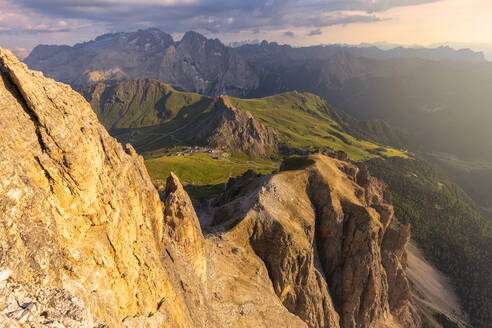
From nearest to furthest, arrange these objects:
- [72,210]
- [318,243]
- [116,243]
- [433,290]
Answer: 1. [72,210]
2. [116,243]
3. [318,243]
4. [433,290]

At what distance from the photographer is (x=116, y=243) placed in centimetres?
2342

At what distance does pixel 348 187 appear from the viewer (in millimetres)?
86688

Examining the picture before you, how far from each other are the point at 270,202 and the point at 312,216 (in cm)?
1418

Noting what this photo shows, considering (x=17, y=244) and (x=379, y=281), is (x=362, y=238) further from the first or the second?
(x=17, y=244)

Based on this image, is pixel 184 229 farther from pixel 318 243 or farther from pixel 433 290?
pixel 433 290

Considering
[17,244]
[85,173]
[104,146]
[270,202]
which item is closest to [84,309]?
[17,244]

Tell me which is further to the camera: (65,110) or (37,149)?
(65,110)

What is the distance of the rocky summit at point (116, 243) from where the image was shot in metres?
15.2

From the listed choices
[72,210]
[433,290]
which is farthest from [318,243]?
[433,290]

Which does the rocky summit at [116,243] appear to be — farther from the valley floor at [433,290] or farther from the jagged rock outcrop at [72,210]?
the valley floor at [433,290]

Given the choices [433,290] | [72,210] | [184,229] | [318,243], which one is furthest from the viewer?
[433,290]

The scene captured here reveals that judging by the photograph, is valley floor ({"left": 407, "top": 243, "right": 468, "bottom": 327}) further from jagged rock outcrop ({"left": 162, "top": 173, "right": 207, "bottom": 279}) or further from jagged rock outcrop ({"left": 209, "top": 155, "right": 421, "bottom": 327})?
jagged rock outcrop ({"left": 162, "top": 173, "right": 207, "bottom": 279})

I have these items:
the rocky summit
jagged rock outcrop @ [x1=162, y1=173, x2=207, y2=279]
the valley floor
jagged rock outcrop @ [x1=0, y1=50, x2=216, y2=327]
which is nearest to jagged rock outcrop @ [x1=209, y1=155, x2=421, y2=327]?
the rocky summit

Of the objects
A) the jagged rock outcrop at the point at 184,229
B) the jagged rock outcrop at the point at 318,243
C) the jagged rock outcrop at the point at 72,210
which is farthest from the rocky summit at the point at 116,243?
the jagged rock outcrop at the point at 318,243
